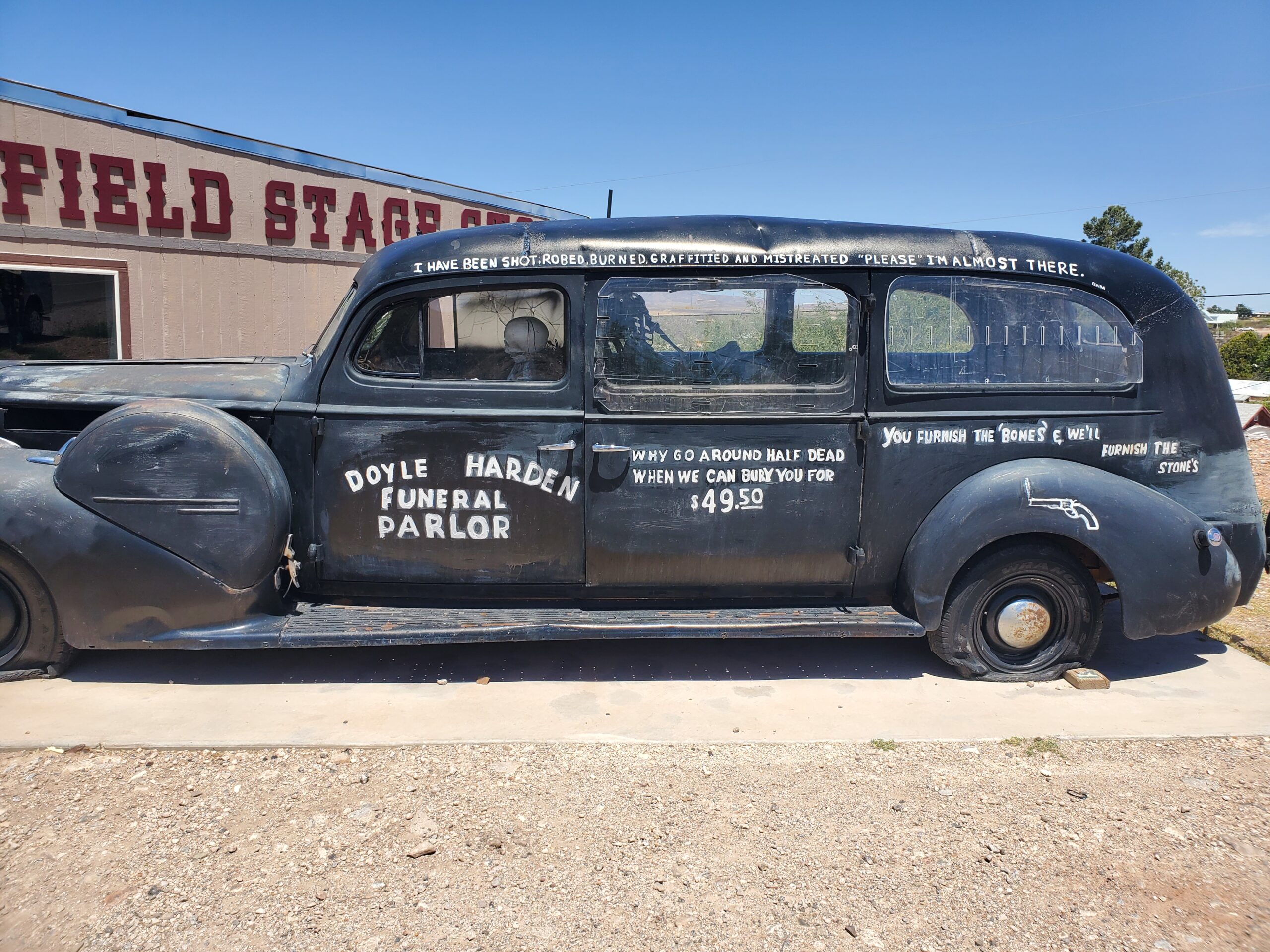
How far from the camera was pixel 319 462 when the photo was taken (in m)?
3.86

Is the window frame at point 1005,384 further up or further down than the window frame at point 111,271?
further down

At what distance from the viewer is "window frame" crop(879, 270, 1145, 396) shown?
398 cm

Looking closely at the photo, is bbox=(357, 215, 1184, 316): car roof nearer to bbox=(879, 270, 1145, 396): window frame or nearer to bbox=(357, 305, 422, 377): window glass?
bbox=(879, 270, 1145, 396): window frame

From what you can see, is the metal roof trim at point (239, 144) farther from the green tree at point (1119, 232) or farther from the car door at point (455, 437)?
the green tree at point (1119, 232)

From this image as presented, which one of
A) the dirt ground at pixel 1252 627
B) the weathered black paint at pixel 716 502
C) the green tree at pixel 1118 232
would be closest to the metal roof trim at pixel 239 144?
the weathered black paint at pixel 716 502

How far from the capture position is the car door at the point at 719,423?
3.91 meters

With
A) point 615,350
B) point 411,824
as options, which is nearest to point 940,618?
point 615,350

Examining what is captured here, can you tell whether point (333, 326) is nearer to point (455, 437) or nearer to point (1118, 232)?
point (455, 437)

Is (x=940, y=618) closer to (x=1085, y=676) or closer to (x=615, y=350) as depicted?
(x=1085, y=676)

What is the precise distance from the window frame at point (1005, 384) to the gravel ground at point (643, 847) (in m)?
1.60

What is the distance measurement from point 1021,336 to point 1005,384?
24 centimetres

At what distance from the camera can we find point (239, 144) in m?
9.52

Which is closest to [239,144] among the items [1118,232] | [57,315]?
[57,315]

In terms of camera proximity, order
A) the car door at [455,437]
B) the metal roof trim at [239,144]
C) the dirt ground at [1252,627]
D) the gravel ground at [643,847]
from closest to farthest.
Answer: the gravel ground at [643,847] → the car door at [455,437] → the dirt ground at [1252,627] → the metal roof trim at [239,144]
